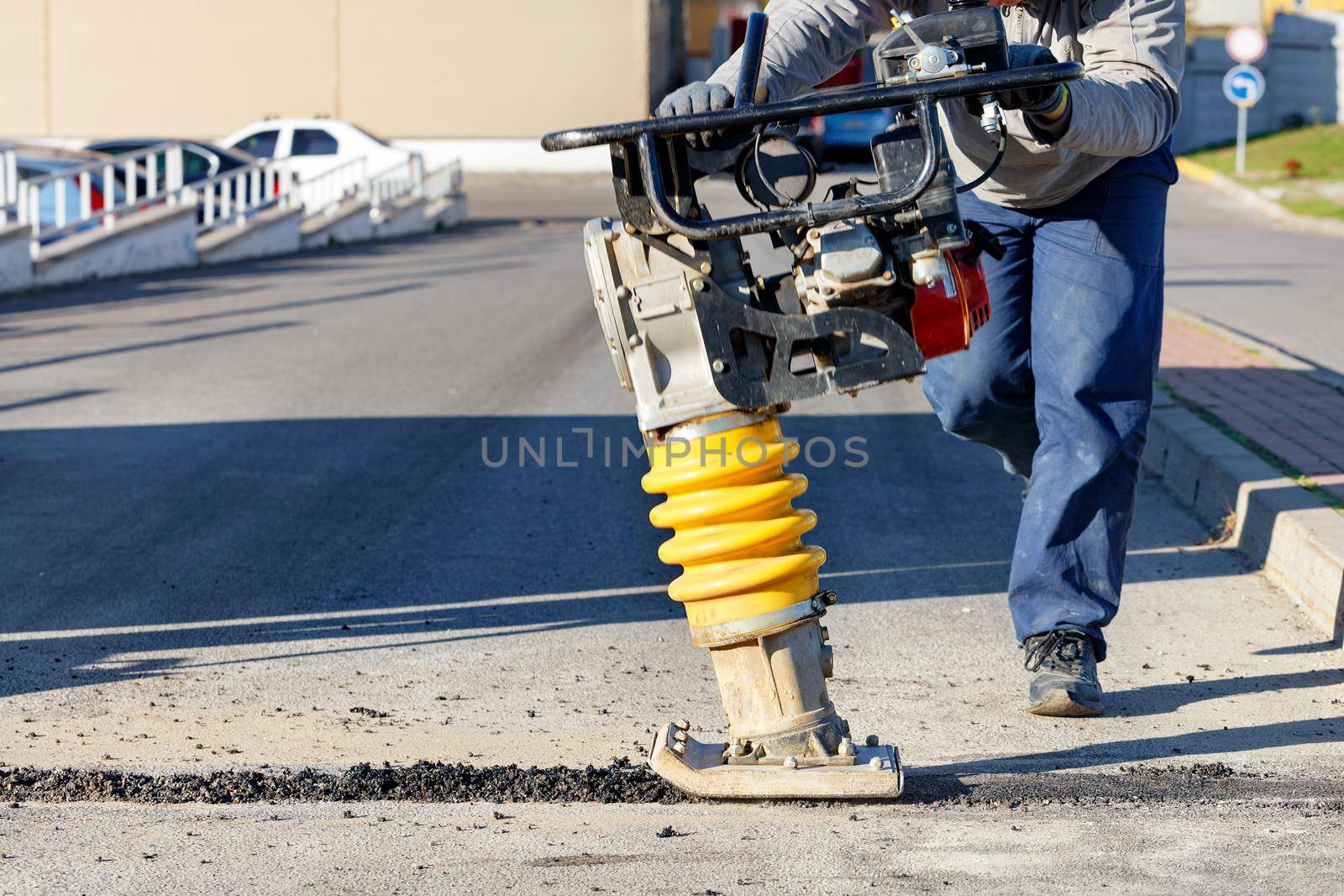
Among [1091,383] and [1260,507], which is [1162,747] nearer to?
[1091,383]

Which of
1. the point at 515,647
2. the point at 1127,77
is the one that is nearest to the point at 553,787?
the point at 515,647

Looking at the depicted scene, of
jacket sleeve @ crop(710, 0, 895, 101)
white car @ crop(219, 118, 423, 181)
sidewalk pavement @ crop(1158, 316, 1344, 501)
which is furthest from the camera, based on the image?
white car @ crop(219, 118, 423, 181)

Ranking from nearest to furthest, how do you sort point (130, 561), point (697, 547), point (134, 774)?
point (697, 547) < point (134, 774) < point (130, 561)

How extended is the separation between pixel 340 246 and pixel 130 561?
14897 mm

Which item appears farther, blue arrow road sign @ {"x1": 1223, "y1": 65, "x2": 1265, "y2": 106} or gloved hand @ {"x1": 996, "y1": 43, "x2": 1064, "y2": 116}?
blue arrow road sign @ {"x1": 1223, "y1": 65, "x2": 1265, "y2": 106}

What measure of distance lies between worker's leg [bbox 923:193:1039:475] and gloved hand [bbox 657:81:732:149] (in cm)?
120

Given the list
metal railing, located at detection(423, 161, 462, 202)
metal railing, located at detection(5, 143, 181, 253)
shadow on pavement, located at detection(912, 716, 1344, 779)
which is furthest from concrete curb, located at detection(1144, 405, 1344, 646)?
metal railing, located at detection(423, 161, 462, 202)

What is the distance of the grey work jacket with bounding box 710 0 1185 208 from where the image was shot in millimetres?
3199

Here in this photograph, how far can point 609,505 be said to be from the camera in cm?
615

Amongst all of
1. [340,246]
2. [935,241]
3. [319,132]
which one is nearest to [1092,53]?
[935,241]

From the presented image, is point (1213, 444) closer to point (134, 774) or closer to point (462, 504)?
point (462, 504)

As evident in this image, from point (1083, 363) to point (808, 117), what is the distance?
4.08 feet

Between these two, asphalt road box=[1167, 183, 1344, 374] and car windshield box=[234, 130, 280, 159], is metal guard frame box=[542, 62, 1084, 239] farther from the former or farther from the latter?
car windshield box=[234, 130, 280, 159]

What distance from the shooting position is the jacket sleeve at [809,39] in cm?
350
